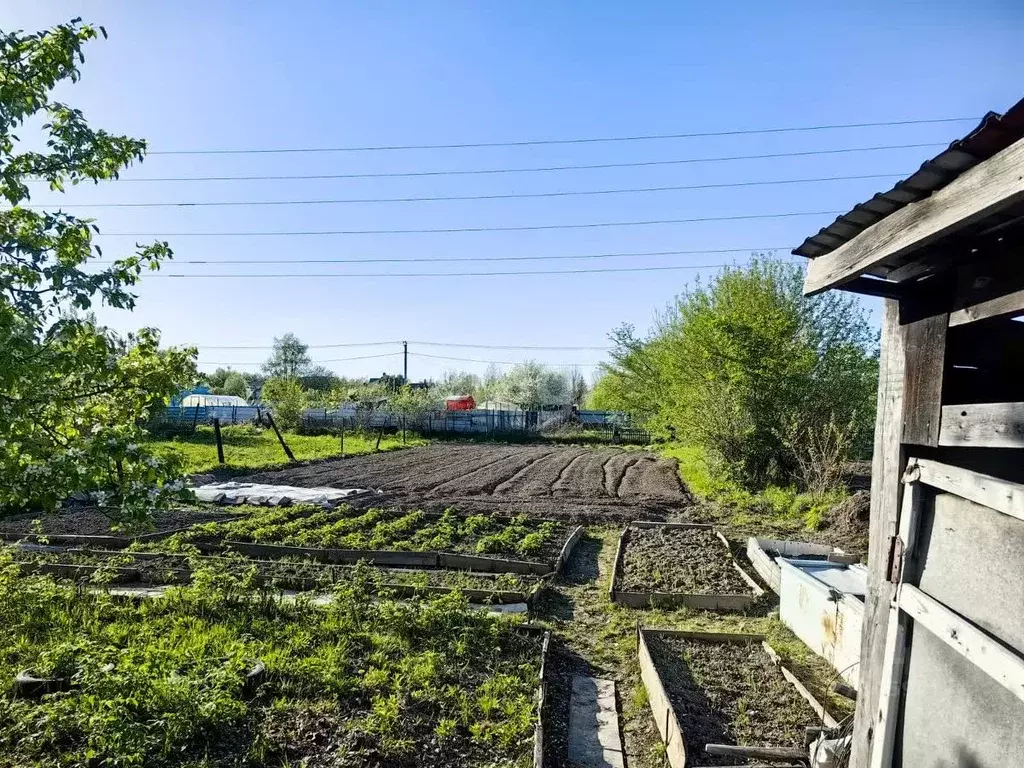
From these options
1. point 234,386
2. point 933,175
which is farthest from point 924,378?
point 234,386

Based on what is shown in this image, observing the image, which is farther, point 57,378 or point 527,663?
point 527,663

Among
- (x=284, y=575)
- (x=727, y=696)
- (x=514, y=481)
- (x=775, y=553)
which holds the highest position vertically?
(x=775, y=553)

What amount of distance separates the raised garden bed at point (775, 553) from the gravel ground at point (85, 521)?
9.07 meters

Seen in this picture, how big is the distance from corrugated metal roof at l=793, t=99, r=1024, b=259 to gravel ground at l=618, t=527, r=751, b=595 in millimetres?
5798

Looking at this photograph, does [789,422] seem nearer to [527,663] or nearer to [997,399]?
[527,663]

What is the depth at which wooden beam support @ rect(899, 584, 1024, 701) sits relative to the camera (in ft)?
6.41

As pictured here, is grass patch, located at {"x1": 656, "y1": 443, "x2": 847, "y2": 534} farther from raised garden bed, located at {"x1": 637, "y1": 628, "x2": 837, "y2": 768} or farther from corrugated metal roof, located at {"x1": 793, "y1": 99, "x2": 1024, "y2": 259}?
corrugated metal roof, located at {"x1": 793, "y1": 99, "x2": 1024, "y2": 259}

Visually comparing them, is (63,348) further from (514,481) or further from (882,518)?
(514,481)

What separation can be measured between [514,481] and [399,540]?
894 cm

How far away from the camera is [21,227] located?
425 centimetres

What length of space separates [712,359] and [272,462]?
14.0 m

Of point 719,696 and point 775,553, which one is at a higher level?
point 775,553

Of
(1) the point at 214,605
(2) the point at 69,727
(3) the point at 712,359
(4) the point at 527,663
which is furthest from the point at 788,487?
(2) the point at 69,727

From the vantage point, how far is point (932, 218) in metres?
2.17
